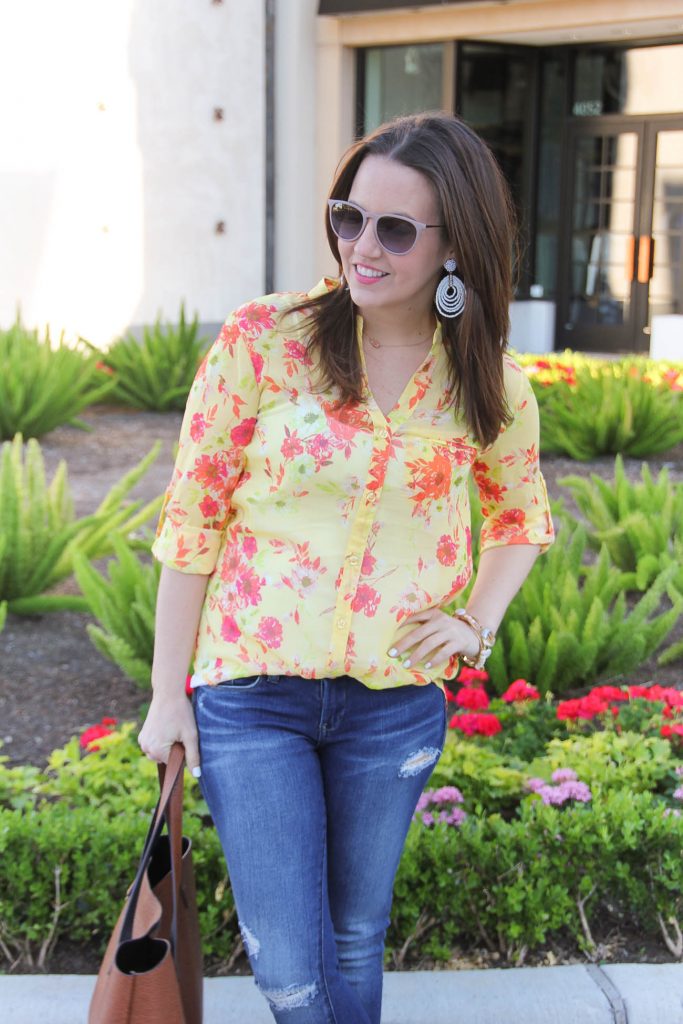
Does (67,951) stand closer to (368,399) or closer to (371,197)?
(368,399)

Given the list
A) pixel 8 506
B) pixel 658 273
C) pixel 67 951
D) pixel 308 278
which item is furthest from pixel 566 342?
pixel 67 951

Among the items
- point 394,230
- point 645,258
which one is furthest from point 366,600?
point 645,258

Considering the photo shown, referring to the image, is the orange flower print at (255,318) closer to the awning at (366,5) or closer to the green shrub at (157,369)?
the green shrub at (157,369)

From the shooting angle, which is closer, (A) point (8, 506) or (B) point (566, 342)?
(A) point (8, 506)

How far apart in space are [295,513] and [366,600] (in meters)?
0.15

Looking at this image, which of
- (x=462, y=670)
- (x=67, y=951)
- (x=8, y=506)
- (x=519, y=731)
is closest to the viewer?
(x=67, y=951)

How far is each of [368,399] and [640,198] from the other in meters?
13.3

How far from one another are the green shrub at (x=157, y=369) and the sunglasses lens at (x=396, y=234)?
25.1 ft

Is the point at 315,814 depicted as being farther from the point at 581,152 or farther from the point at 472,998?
the point at 581,152

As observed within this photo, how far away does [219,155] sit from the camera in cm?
1310

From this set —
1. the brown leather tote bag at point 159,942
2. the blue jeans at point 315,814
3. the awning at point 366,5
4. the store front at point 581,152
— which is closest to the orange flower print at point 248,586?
the blue jeans at point 315,814

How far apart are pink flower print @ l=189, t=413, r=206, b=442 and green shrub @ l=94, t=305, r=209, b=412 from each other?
25.1 feet

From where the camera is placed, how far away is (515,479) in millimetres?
2115

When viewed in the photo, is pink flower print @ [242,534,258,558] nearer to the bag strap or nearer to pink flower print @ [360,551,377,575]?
pink flower print @ [360,551,377,575]
